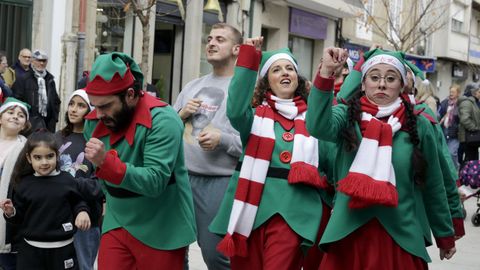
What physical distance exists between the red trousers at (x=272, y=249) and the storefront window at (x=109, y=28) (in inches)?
523

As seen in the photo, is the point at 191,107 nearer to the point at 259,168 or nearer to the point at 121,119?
the point at 259,168

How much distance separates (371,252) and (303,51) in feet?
80.4

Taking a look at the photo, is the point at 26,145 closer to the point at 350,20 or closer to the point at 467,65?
the point at 350,20

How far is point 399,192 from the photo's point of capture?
170 inches

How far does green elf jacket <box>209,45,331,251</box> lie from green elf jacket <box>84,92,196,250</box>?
0.51 m

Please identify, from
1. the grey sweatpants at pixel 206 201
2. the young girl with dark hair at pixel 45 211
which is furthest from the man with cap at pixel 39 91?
the grey sweatpants at pixel 206 201

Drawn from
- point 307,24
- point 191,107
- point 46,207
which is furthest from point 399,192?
point 307,24

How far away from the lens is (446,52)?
137 ft

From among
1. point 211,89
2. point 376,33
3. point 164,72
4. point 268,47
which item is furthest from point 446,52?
point 211,89

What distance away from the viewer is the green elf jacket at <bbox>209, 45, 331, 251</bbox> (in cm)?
475

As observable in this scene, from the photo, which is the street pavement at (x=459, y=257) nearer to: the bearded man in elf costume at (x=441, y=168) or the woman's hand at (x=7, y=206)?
the woman's hand at (x=7, y=206)

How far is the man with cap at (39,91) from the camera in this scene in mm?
12828

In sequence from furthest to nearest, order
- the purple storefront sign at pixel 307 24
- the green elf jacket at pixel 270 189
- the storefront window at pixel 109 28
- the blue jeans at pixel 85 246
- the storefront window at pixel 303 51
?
the storefront window at pixel 303 51
the purple storefront sign at pixel 307 24
the storefront window at pixel 109 28
the blue jeans at pixel 85 246
the green elf jacket at pixel 270 189

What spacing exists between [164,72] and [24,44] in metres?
5.25
